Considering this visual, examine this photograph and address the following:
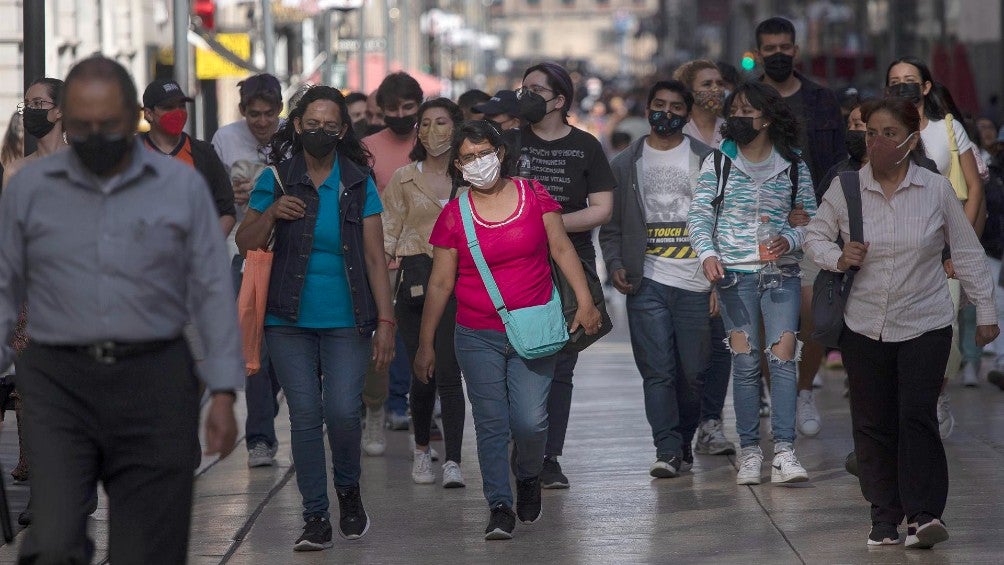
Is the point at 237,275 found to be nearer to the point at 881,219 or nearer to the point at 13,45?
the point at 881,219

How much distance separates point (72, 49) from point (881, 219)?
15.1 metres

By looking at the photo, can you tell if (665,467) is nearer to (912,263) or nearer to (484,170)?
(484,170)

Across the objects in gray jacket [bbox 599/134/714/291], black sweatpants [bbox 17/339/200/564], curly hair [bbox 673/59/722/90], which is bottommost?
black sweatpants [bbox 17/339/200/564]

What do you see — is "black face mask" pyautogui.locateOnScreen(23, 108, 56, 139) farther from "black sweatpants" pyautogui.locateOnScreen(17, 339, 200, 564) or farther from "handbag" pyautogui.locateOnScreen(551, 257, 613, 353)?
"black sweatpants" pyautogui.locateOnScreen(17, 339, 200, 564)

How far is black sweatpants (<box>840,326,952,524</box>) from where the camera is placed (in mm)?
6988

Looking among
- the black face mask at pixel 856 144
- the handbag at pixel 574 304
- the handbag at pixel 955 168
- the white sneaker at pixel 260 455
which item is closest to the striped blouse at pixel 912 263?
the handbag at pixel 574 304

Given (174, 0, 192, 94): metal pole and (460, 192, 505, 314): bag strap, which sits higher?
(174, 0, 192, 94): metal pole

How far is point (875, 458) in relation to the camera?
7199 millimetres

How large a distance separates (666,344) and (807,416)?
→ 6.09 feet

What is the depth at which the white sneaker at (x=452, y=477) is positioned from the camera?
9078 millimetres

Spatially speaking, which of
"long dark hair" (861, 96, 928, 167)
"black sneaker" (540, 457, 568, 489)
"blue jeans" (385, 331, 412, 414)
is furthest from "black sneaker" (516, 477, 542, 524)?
"blue jeans" (385, 331, 412, 414)

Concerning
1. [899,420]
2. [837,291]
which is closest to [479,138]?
[837,291]

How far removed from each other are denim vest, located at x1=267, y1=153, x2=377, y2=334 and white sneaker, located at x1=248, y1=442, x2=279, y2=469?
2596mm

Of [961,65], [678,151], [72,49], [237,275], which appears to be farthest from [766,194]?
[72,49]
